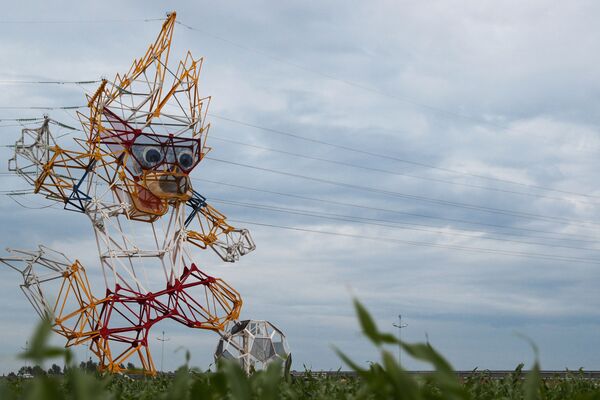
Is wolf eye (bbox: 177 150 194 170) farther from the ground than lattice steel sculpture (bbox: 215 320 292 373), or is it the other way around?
wolf eye (bbox: 177 150 194 170)

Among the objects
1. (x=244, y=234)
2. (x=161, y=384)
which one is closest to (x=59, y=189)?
(x=244, y=234)

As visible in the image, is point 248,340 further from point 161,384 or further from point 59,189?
point 161,384

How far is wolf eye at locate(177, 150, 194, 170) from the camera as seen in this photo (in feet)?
101

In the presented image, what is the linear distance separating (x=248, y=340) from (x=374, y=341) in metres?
32.2

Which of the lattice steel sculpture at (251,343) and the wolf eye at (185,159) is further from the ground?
the wolf eye at (185,159)

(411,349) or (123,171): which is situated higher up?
(123,171)

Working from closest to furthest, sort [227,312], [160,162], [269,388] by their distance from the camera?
[269,388] < [160,162] < [227,312]

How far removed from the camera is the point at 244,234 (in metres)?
33.4

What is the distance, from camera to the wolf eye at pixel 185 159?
30.8 m

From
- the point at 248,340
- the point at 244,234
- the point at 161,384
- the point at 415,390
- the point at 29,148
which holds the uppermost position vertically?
the point at 29,148

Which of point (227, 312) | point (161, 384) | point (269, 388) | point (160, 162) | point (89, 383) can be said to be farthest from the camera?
point (227, 312)

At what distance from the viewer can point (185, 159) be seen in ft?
101

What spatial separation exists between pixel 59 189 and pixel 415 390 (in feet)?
99.7

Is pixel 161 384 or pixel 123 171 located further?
pixel 123 171
